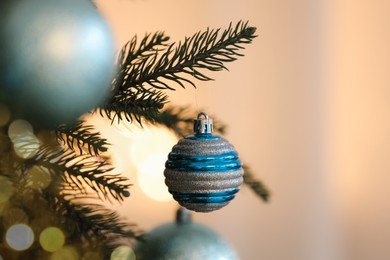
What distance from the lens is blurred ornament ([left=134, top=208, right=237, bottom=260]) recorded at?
571mm

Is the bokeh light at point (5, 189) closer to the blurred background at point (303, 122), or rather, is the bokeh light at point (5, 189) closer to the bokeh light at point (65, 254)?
the bokeh light at point (65, 254)

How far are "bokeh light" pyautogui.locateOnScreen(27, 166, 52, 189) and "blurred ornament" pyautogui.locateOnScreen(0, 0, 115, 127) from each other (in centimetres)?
4

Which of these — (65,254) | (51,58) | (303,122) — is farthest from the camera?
(303,122)

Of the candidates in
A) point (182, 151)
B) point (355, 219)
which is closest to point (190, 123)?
point (182, 151)

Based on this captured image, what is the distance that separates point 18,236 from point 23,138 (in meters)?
0.09

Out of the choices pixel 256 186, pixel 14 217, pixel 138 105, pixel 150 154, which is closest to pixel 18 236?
pixel 14 217

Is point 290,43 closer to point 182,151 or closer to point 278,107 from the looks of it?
point 278,107

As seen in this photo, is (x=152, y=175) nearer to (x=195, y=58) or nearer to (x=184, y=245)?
(x=184, y=245)

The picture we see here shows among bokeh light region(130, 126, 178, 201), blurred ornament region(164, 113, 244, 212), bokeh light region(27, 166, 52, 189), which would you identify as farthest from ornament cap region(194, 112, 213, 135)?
bokeh light region(130, 126, 178, 201)

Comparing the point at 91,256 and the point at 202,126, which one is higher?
the point at 202,126

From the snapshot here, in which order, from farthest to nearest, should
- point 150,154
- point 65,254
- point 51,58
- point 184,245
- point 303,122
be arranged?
1. point 303,122
2. point 150,154
3. point 184,245
4. point 65,254
5. point 51,58

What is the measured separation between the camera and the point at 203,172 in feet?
1.30

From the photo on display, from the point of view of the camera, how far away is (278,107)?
129 centimetres

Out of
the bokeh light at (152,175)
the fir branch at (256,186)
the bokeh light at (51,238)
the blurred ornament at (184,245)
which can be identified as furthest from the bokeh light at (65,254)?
the bokeh light at (152,175)
